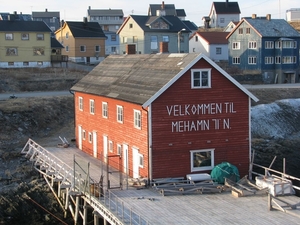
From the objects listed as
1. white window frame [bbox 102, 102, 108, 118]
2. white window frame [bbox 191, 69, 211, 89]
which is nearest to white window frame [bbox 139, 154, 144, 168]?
white window frame [bbox 191, 69, 211, 89]

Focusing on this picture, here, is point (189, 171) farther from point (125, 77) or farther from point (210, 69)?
point (125, 77)

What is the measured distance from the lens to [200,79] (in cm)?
2781

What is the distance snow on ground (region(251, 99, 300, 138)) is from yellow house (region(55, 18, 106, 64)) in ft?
119

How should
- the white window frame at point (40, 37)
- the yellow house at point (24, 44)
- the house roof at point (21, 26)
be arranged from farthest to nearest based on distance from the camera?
the white window frame at point (40, 37) < the house roof at point (21, 26) < the yellow house at point (24, 44)

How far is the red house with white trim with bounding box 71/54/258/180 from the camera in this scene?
2719cm

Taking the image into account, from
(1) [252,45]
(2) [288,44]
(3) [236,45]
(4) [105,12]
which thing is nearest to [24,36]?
(3) [236,45]

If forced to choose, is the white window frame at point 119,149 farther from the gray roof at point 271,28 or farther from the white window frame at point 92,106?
the gray roof at point 271,28

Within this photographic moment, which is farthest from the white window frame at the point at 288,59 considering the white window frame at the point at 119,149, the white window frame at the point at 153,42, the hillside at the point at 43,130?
the white window frame at the point at 119,149

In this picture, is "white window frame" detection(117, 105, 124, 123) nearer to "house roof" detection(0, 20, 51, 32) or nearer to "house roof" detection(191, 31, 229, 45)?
"house roof" detection(0, 20, 51, 32)

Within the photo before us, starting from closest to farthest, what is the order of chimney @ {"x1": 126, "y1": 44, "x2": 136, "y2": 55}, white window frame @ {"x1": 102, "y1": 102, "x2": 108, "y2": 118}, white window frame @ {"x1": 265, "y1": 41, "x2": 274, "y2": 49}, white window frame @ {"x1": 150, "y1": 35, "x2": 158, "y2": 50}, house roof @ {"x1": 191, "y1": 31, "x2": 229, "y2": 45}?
white window frame @ {"x1": 102, "y1": 102, "x2": 108, "y2": 118}
chimney @ {"x1": 126, "y1": 44, "x2": 136, "y2": 55}
white window frame @ {"x1": 265, "y1": 41, "x2": 274, "y2": 49}
white window frame @ {"x1": 150, "y1": 35, "x2": 158, "y2": 50}
house roof @ {"x1": 191, "y1": 31, "x2": 229, "y2": 45}

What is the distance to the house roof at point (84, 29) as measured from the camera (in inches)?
3312

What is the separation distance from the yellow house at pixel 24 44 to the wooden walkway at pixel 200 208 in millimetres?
49826

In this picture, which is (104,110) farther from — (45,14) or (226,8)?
(45,14)

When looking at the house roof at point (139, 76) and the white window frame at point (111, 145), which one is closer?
the house roof at point (139, 76)
